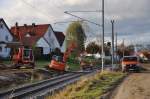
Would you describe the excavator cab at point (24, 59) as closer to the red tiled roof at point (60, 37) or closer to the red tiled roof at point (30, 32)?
the red tiled roof at point (30, 32)

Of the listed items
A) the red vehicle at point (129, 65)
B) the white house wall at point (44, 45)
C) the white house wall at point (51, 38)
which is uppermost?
the white house wall at point (51, 38)

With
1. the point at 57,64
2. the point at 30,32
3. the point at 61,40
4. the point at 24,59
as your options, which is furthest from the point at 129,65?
the point at 61,40

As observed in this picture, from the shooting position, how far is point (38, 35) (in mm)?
98312

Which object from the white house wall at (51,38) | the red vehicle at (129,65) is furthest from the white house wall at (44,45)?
the red vehicle at (129,65)

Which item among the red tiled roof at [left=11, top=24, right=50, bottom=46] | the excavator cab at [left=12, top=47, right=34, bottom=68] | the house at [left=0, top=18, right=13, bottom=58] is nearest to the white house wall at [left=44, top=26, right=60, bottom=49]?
the red tiled roof at [left=11, top=24, right=50, bottom=46]

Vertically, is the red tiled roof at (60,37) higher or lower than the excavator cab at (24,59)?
higher

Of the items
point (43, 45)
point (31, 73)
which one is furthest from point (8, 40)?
point (31, 73)

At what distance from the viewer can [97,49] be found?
115625mm

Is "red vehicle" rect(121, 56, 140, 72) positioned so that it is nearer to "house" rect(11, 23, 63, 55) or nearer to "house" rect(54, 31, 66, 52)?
"house" rect(11, 23, 63, 55)

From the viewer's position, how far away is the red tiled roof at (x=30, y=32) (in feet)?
311

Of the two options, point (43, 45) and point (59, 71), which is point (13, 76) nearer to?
point (59, 71)

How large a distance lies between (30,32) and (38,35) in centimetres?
194

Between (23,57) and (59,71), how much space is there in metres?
5.23

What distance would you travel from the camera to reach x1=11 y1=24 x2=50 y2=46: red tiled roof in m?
94.9
